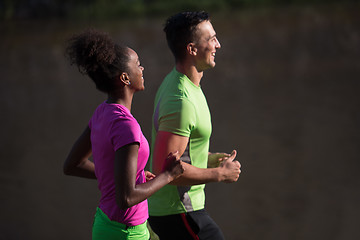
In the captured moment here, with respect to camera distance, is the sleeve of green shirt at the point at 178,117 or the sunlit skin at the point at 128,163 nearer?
the sunlit skin at the point at 128,163

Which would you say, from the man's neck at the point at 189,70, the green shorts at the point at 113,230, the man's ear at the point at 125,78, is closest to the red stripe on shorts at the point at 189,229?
the green shorts at the point at 113,230

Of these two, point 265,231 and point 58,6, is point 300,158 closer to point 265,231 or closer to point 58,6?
point 265,231

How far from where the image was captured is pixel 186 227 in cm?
231

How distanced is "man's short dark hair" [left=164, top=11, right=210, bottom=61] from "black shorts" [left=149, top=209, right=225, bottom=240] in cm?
71

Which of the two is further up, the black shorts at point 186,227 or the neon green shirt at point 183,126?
the neon green shirt at point 183,126

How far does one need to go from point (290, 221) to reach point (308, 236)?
10.9 inches

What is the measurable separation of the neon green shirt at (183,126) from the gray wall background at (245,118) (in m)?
2.17

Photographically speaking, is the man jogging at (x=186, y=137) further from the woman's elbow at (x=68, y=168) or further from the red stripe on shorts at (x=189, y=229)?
the woman's elbow at (x=68, y=168)

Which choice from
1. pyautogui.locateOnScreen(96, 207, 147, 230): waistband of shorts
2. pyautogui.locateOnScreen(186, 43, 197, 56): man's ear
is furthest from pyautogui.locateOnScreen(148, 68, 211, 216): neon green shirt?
pyautogui.locateOnScreen(96, 207, 147, 230): waistband of shorts

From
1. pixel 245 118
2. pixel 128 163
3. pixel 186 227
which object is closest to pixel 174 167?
pixel 128 163

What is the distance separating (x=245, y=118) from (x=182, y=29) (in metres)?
6.22

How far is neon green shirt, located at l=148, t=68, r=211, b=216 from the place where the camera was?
85.5 inches

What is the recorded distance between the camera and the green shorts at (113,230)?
6.09 feet

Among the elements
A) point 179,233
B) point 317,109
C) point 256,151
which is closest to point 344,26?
point 317,109
